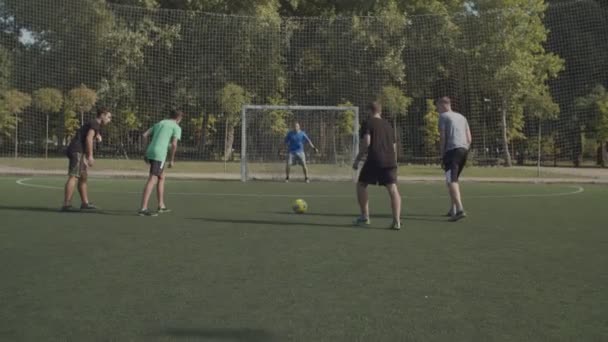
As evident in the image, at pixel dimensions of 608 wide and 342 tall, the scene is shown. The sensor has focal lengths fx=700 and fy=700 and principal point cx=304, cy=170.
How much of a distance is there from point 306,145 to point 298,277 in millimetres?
17831

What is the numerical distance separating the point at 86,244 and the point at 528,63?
3234 centimetres

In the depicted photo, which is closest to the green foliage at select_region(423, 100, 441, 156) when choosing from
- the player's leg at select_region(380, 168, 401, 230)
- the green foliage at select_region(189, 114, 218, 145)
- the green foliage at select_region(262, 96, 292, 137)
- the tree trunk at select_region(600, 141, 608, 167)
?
the tree trunk at select_region(600, 141, 608, 167)

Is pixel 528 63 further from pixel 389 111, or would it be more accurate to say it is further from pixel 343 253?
pixel 343 253

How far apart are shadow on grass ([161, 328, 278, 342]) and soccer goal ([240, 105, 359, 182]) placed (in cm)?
1723

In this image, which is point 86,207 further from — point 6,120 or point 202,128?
point 6,120

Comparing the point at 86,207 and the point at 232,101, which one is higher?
the point at 232,101

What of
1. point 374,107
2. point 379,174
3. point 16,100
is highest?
point 16,100

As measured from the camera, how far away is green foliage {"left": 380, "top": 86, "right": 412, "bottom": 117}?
3194 cm

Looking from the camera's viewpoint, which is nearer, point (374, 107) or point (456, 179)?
point (374, 107)

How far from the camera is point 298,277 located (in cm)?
595

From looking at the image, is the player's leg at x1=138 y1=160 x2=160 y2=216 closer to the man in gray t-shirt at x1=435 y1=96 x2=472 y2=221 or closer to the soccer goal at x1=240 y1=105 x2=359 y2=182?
the man in gray t-shirt at x1=435 y1=96 x2=472 y2=221

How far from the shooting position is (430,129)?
35.7 metres

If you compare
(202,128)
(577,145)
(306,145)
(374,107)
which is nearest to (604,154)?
(577,145)

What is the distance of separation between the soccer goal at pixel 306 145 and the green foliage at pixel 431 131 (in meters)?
11.6
